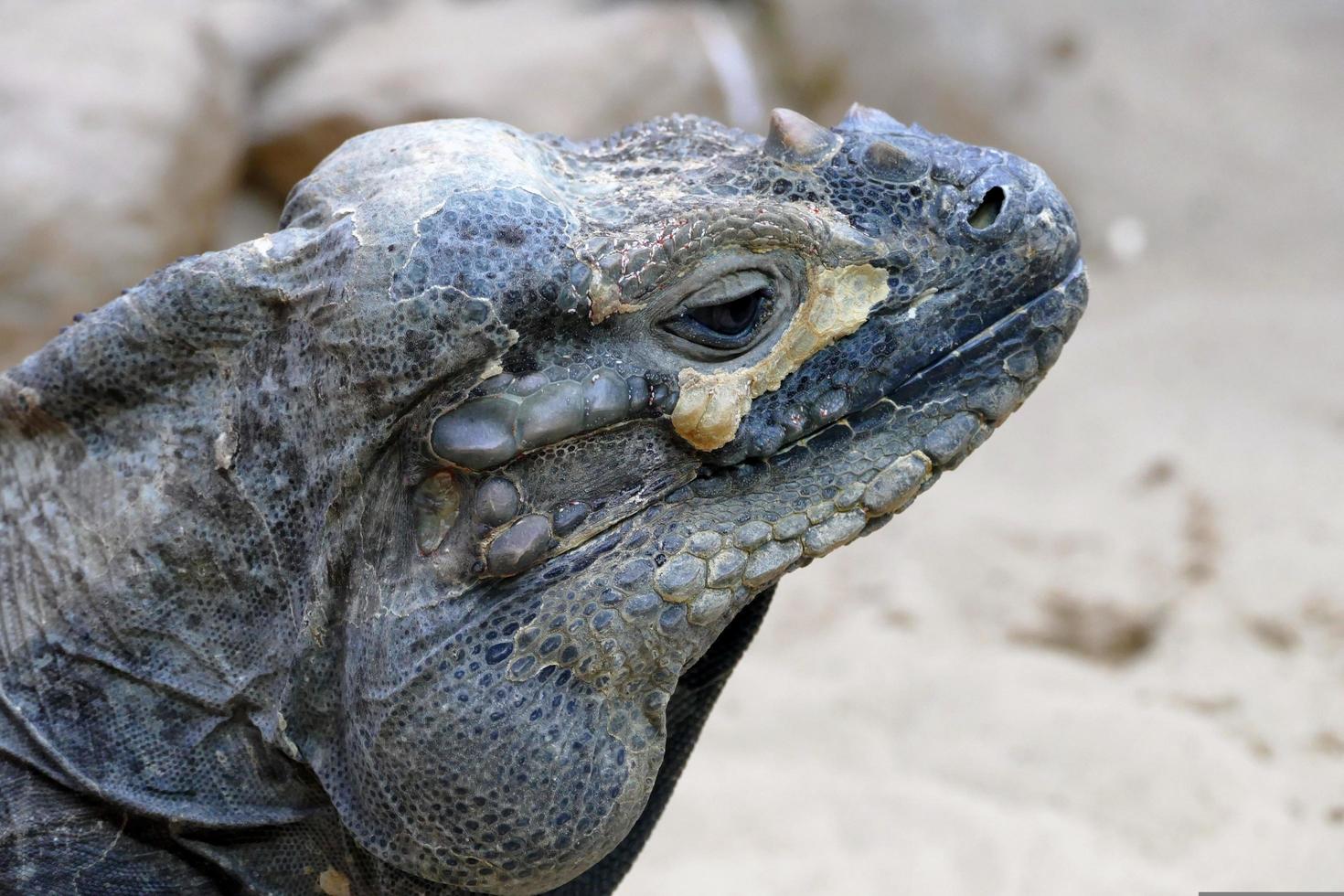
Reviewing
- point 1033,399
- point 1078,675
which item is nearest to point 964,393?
point 1078,675

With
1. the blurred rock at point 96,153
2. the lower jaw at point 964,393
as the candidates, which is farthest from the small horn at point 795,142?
the blurred rock at point 96,153

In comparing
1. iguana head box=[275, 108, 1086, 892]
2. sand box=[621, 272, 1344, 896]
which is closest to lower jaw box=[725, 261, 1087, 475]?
iguana head box=[275, 108, 1086, 892]

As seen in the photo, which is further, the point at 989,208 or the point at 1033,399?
the point at 1033,399

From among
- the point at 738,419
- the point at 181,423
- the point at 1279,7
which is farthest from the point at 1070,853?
the point at 1279,7

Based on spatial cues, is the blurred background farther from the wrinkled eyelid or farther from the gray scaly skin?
the wrinkled eyelid

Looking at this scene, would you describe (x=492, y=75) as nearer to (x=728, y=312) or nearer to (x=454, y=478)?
(x=728, y=312)

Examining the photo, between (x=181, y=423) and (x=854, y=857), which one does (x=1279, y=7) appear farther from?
(x=181, y=423)
